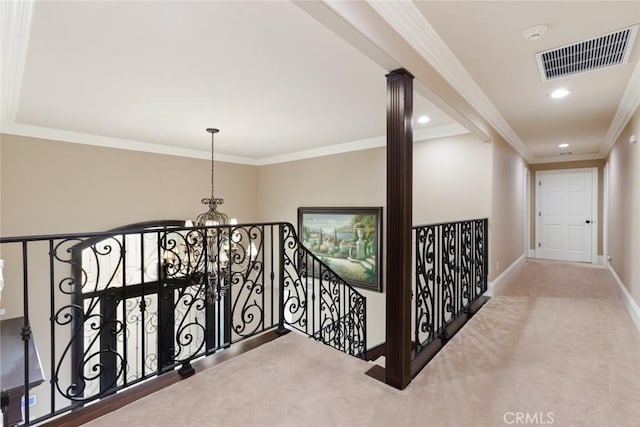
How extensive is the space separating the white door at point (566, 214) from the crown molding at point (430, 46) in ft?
15.0

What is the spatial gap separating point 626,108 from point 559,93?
92 centimetres

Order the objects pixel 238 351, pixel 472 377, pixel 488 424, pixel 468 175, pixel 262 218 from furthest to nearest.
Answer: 1. pixel 262 218
2. pixel 468 175
3. pixel 238 351
4. pixel 472 377
5. pixel 488 424

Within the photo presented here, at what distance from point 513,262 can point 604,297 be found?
1.49 meters

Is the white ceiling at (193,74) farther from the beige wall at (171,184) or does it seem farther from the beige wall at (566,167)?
the beige wall at (566,167)

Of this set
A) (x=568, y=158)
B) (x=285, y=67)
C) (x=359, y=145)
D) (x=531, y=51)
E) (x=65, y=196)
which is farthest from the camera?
(x=568, y=158)

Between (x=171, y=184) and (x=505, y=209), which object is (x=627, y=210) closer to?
(x=505, y=209)

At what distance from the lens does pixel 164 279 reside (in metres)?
2.06

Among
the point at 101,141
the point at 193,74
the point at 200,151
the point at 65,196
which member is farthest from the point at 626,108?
the point at 65,196

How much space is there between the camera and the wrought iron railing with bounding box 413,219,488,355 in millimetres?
2531

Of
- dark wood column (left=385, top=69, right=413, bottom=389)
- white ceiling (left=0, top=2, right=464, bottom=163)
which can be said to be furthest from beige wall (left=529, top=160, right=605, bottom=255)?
dark wood column (left=385, top=69, right=413, bottom=389)

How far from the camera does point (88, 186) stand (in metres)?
4.38

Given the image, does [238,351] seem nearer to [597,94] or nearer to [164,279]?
[164,279]

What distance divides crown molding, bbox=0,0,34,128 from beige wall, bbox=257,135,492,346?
4090 millimetres

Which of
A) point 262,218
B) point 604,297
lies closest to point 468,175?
point 604,297
